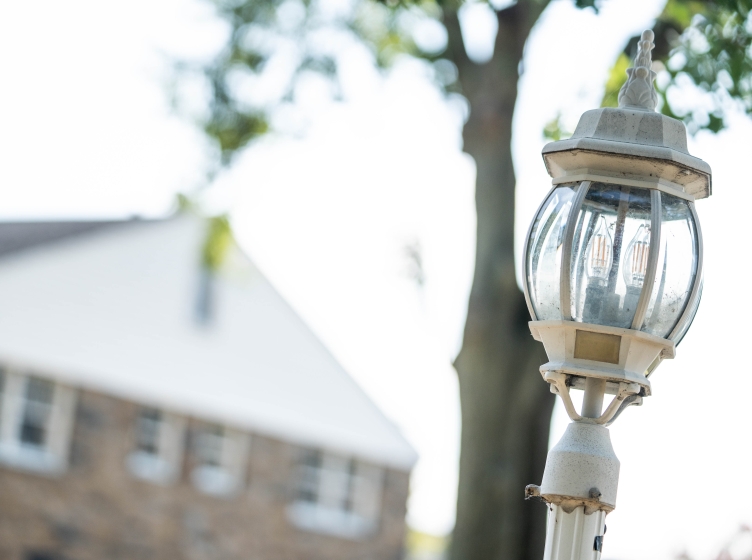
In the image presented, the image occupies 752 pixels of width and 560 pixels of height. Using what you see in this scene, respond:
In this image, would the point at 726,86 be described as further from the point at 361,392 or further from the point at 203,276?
the point at 361,392

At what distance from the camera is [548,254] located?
2.69 meters

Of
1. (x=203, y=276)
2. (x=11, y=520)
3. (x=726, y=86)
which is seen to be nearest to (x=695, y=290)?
(x=726, y=86)

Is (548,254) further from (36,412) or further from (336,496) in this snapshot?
(336,496)

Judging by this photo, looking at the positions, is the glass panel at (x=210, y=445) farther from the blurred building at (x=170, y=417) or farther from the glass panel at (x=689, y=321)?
the glass panel at (x=689, y=321)

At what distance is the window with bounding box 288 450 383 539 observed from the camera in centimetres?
2483

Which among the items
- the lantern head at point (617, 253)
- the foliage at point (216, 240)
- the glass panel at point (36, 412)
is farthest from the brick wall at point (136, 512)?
the lantern head at point (617, 253)

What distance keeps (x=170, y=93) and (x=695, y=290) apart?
10.1 meters

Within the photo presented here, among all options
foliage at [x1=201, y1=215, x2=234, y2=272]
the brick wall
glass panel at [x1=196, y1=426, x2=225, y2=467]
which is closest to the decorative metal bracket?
foliage at [x1=201, y1=215, x2=234, y2=272]

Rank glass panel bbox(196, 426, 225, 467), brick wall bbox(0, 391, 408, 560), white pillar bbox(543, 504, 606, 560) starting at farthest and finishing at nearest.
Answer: glass panel bbox(196, 426, 225, 467) < brick wall bbox(0, 391, 408, 560) < white pillar bbox(543, 504, 606, 560)

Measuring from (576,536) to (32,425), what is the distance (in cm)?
1968

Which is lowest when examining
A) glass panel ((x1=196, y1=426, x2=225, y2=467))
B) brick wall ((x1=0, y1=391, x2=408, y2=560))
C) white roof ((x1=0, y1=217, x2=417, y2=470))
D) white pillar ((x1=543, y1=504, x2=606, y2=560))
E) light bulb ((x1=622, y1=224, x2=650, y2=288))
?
brick wall ((x1=0, y1=391, x2=408, y2=560))

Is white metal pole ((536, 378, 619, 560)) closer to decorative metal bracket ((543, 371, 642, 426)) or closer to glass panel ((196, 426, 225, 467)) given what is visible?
decorative metal bracket ((543, 371, 642, 426))

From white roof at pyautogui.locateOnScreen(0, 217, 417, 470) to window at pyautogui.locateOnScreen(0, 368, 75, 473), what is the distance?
426 millimetres

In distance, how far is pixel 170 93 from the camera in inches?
476
